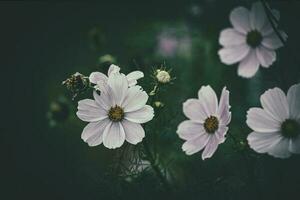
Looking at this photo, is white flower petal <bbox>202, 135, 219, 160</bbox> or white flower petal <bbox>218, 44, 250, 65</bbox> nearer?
white flower petal <bbox>202, 135, 219, 160</bbox>

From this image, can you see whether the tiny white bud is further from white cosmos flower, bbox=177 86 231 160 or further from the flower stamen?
the flower stamen

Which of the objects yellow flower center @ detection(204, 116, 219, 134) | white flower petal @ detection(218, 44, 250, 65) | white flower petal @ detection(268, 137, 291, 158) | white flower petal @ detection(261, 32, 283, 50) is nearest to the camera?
white flower petal @ detection(268, 137, 291, 158)

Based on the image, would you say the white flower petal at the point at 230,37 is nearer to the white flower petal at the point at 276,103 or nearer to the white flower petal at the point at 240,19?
the white flower petal at the point at 240,19

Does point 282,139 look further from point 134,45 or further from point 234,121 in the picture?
point 134,45

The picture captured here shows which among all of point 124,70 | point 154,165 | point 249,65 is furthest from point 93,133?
point 124,70

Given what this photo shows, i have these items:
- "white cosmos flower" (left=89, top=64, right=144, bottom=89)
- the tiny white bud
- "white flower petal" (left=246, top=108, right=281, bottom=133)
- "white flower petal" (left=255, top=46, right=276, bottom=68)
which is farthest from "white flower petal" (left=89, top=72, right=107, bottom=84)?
"white flower petal" (left=255, top=46, right=276, bottom=68)

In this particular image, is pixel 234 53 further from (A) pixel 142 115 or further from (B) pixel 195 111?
(A) pixel 142 115
